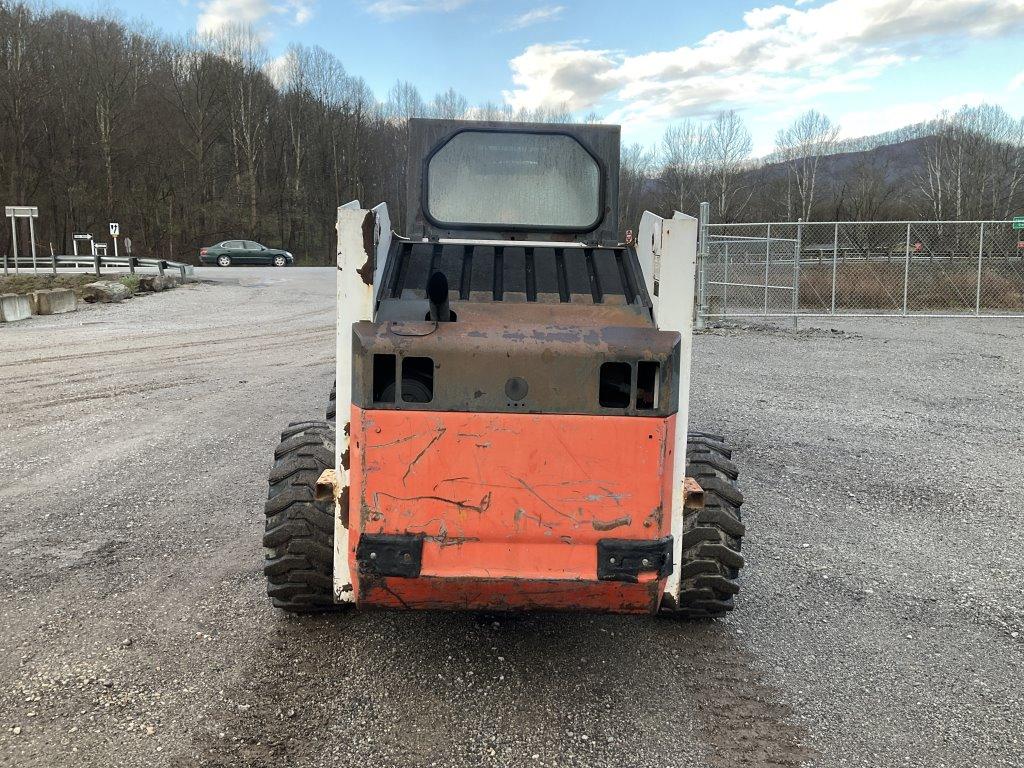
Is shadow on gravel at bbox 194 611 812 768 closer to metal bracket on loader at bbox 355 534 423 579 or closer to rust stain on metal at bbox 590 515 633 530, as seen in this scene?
metal bracket on loader at bbox 355 534 423 579

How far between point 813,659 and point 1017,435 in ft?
18.7

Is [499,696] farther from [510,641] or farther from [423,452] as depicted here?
[423,452]

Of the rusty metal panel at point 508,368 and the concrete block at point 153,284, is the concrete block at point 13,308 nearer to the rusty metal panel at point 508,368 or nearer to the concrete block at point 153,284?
the concrete block at point 153,284

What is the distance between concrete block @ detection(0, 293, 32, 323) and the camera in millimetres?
15312

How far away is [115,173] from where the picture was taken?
46219 millimetres

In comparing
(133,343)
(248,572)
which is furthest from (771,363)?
(133,343)

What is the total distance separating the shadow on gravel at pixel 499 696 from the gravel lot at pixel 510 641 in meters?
0.01

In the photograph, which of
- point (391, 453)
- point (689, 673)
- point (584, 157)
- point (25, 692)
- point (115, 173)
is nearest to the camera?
point (391, 453)

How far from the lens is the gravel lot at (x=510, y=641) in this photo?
2760mm

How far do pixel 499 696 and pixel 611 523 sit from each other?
0.90 meters

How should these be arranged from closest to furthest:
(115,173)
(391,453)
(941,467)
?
1. (391,453)
2. (941,467)
3. (115,173)

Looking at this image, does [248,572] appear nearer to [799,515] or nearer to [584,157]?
[584,157]

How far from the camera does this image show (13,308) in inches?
611

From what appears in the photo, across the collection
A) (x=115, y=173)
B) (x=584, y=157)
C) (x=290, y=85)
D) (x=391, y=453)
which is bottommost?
(x=391, y=453)
